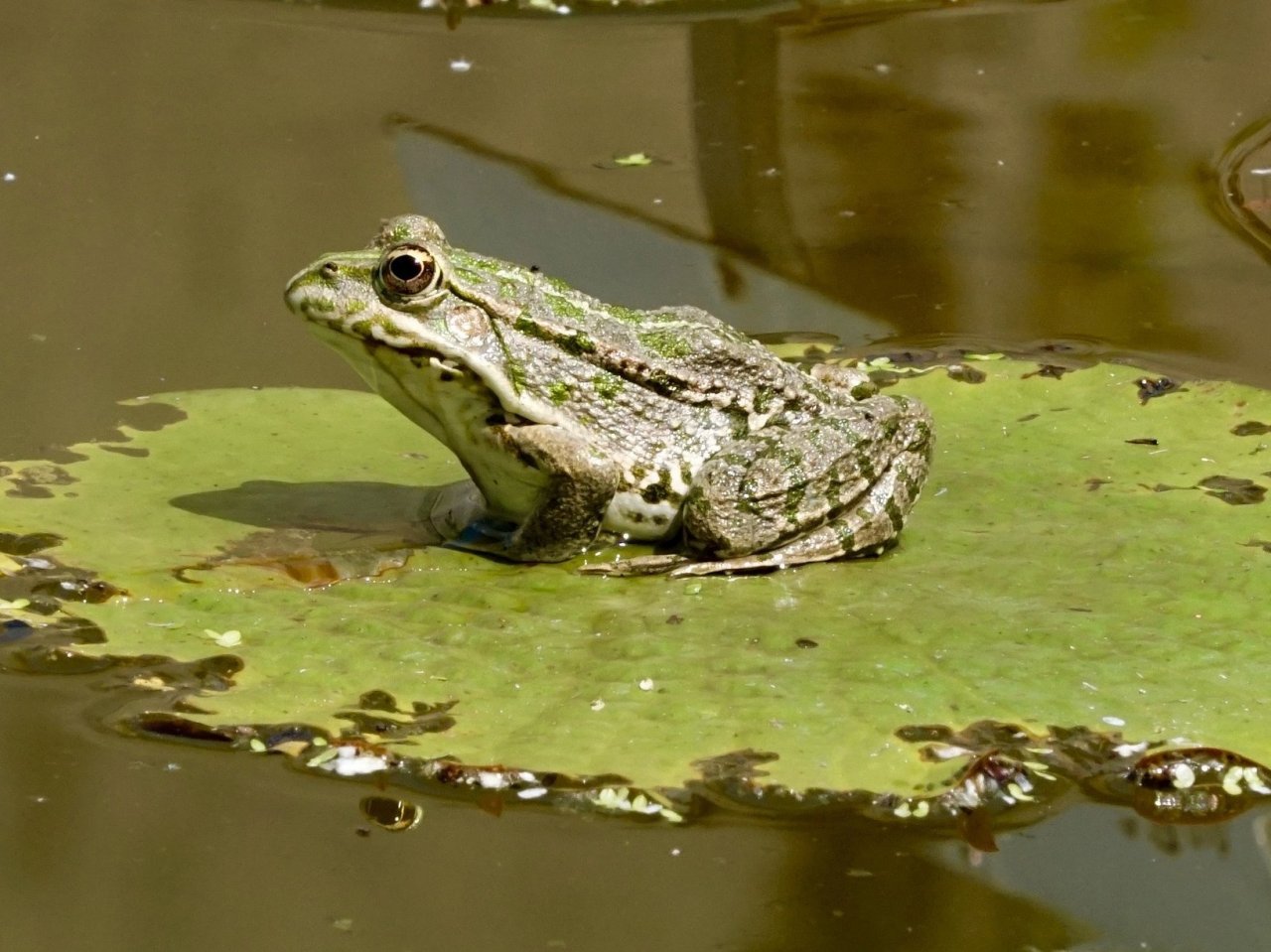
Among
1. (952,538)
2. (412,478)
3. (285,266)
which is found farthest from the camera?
(285,266)

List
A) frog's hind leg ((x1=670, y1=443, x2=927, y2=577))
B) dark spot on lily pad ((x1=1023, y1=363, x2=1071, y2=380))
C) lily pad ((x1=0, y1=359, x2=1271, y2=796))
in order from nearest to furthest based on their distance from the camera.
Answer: lily pad ((x1=0, y1=359, x2=1271, y2=796))
frog's hind leg ((x1=670, y1=443, x2=927, y2=577))
dark spot on lily pad ((x1=1023, y1=363, x2=1071, y2=380))

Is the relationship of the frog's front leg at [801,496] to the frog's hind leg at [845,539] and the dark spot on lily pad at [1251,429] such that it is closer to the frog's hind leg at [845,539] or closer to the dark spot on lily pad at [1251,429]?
the frog's hind leg at [845,539]

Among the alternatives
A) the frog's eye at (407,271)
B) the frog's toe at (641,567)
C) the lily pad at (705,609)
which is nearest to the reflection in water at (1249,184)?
the lily pad at (705,609)

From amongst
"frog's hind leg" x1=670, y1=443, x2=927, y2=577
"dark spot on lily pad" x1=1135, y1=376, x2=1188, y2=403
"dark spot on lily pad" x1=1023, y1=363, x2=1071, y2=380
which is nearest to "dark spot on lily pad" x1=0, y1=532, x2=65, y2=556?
"frog's hind leg" x1=670, y1=443, x2=927, y2=577

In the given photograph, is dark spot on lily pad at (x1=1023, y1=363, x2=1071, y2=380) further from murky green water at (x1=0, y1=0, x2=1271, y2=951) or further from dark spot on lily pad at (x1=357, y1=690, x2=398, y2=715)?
dark spot on lily pad at (x1=357, y1=690, x2=398, y2=715)

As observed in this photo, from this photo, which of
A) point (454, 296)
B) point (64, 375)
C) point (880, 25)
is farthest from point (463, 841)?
point (880, 25)

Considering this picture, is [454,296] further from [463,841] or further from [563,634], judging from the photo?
[463,841]
